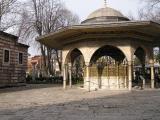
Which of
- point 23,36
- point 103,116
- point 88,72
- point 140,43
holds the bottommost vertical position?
point 103,116

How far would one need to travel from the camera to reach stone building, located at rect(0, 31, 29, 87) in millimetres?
31922

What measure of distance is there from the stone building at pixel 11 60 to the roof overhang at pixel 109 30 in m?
5.71

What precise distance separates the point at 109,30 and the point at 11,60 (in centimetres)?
1304

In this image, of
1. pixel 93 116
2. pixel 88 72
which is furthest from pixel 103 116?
pixel 88 72

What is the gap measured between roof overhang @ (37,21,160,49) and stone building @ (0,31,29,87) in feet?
18.7

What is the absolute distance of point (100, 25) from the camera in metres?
23.4

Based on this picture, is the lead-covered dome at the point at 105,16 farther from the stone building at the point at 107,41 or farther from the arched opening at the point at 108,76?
the arched opening at the point at 108,76

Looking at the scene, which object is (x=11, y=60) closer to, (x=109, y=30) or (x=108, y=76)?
(x=108, y=76)

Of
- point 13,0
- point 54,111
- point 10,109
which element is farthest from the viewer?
point 13,0

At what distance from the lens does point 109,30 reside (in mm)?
24641

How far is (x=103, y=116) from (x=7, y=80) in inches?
885

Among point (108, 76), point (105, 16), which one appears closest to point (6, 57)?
point (105, 16)

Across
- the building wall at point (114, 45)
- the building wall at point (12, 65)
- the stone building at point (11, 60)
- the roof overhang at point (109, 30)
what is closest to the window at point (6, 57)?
the stone building at point (11, 60)

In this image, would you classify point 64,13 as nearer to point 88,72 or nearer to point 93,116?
point 88,72
